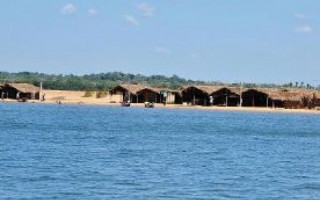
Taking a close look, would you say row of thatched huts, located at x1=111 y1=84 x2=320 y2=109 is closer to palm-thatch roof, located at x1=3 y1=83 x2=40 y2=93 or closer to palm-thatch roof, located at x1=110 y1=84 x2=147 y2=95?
palm-thatch roof, located at x1=110 y1=84 x2=147 y2=95

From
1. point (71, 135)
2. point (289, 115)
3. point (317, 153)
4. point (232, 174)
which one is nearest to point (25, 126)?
point (71, 135)

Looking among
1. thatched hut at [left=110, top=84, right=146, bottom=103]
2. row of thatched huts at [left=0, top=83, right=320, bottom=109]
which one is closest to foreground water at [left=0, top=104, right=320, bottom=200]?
row of thatched huts at [left=0, top=83, right=320, bottom=109]

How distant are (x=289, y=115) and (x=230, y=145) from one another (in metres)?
56.1

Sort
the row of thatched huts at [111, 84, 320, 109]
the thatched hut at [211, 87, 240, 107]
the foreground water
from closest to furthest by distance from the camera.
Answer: the foreground water
the row of thatched huts at [111, 84, 320, 109]
the thatched hut at [211, 87, 240, 107]

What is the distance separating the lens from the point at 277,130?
2591 inches

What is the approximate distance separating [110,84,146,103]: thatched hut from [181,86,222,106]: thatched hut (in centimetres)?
604

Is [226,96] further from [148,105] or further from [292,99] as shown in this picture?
[148,105]

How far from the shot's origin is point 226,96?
106 m

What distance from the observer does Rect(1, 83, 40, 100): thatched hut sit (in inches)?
4508

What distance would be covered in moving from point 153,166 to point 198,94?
248ft

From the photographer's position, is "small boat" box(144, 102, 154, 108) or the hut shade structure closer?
"small boat" box(144, 102, 154, 108)

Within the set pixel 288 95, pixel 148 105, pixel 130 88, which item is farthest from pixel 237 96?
pixel 130 88

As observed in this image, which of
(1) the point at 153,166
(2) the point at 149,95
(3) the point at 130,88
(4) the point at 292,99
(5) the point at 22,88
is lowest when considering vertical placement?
(1) the point at 153,166

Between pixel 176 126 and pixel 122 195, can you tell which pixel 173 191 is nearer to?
pixel 122 195
